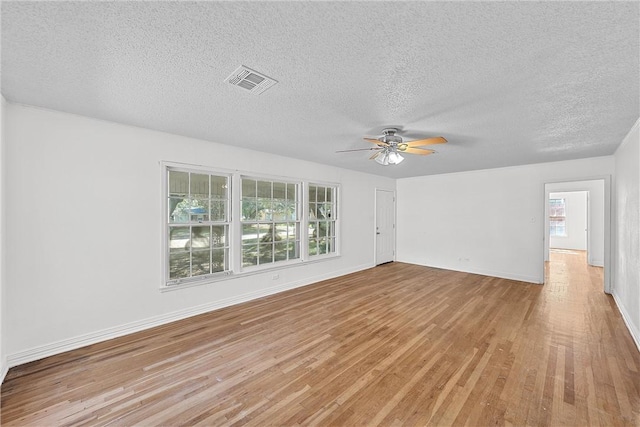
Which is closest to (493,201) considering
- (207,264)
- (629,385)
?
(629,385)

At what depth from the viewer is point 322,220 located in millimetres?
5426

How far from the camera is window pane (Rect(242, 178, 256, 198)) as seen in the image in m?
4.17

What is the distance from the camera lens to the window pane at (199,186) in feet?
11.9

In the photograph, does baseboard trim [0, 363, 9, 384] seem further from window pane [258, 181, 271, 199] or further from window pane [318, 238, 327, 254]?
window pane [318, 238, 327, 254]

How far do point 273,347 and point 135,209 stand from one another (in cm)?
232

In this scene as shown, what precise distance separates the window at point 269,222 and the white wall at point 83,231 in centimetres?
80

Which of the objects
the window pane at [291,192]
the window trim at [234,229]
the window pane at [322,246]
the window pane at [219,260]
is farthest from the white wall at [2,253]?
the window pane at [322,246]

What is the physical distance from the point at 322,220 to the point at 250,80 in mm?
3679

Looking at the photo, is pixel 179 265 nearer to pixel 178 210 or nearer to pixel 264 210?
pixel 178 210

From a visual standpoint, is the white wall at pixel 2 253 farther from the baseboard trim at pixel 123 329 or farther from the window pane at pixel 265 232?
the window pane at pixel 265 232

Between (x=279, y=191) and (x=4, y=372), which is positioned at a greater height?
(x=279, y=191)

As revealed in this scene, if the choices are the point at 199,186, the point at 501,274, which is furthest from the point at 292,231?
the point at 501,274

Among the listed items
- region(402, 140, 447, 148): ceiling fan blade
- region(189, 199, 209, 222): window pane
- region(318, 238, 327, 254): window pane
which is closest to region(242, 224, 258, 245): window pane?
region(189, 199, 209, 222): window pane

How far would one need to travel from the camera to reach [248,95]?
89.2 inches
